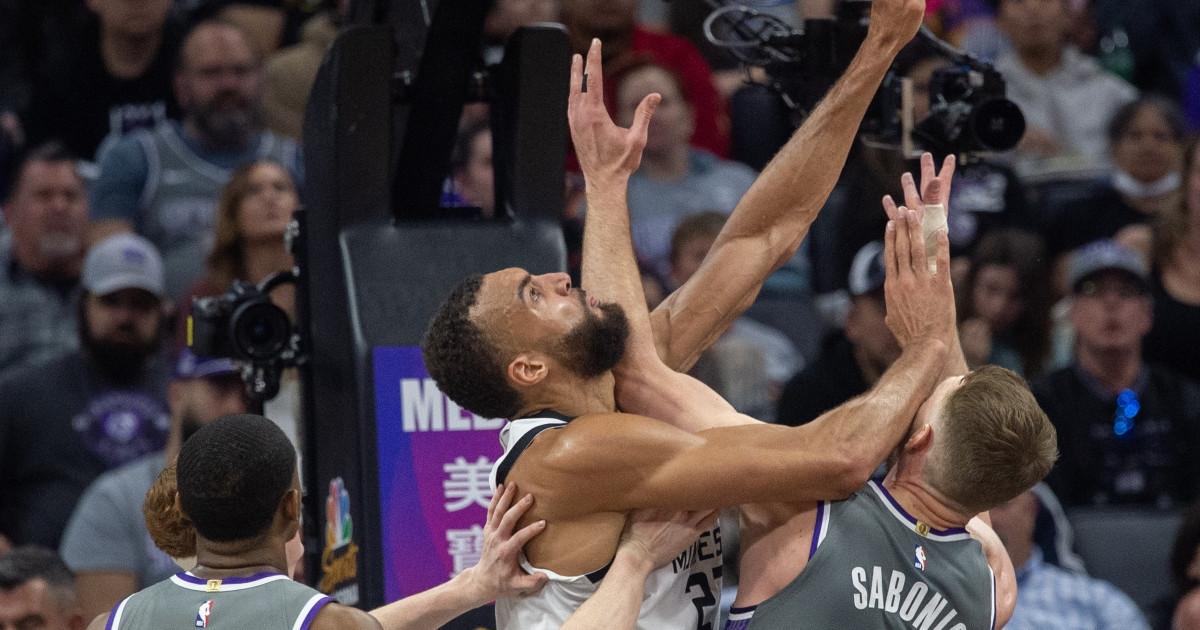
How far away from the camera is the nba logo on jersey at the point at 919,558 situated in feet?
14.5

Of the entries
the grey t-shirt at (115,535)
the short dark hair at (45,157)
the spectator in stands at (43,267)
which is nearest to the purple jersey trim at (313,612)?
the grey t-shirt at (115,535)

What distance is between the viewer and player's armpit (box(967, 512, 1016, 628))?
4.73m

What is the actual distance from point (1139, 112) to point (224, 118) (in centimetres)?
469

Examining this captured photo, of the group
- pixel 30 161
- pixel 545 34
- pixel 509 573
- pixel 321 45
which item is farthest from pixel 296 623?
pixel 321 45

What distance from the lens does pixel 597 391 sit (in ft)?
15.0

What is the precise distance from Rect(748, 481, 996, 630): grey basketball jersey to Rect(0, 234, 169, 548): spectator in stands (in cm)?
453

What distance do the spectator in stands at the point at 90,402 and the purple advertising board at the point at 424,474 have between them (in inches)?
120

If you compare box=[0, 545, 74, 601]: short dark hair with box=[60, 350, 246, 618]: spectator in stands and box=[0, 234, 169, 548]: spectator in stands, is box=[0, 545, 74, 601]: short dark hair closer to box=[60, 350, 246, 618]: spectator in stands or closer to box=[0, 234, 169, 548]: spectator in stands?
box=[60, 350, 246, 618]: spectator in stands

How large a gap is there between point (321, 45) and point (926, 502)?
20.1ft

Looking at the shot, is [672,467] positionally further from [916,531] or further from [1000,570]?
[1000,570]

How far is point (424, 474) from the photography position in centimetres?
550

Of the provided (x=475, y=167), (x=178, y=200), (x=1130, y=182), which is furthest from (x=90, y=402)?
(x=1130, y=182)

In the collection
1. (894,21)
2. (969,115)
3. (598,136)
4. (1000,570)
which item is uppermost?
(894,21)

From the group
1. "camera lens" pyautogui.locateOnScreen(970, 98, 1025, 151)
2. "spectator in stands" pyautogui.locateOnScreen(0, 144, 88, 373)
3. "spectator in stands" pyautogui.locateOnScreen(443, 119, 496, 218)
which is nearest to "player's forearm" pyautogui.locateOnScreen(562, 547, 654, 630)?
"camera lens" pyautogui.locateOnScreen(970, 98, 1025, 151)
